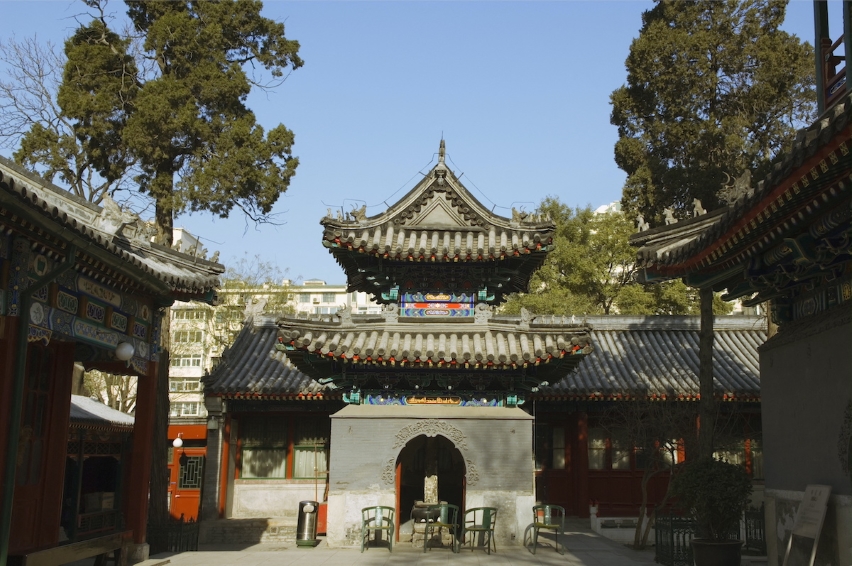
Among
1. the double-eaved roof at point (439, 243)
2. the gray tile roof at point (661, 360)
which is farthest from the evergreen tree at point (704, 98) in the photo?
the double-eaved roof at point (439, 243)

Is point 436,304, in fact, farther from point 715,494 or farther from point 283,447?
point 283,447

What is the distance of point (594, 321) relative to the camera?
992 inches

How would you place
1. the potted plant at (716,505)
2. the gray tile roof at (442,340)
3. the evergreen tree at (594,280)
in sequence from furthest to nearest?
1. the evergreen tree at (594,280)
2. the gray tile roof at (442,340)
3. the potted plant at (716,505)

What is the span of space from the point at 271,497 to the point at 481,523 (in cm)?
783

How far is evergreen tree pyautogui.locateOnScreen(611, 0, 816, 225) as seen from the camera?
2439 centimetres

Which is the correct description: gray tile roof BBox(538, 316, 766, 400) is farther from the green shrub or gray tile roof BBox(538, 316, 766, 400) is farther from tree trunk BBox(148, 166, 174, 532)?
the green shrub

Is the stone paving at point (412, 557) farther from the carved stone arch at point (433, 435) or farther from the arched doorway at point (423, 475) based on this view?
the arched doorway at point (423, 475)

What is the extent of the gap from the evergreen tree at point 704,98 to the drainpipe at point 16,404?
18.7 meters

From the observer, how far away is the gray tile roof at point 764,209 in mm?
6641

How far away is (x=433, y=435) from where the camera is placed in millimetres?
15781

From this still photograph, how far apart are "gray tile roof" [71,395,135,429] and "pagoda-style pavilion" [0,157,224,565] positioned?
4.98ft

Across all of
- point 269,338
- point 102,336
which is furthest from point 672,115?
point 102,336

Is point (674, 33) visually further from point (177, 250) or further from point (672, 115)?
point (177, 250)

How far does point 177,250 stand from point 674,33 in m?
17.7
